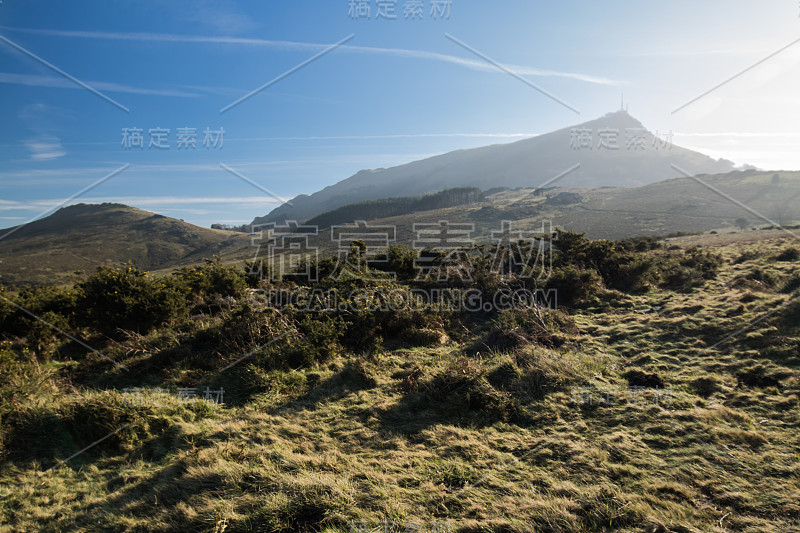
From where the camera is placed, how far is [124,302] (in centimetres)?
732

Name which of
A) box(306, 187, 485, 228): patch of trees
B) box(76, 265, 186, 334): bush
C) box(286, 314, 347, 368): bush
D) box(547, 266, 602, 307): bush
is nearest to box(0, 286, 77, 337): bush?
box(76, 265, 186, 334): bush

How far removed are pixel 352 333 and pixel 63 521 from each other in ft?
17.1

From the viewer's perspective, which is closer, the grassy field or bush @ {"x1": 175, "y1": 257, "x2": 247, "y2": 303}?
A: the grassy field

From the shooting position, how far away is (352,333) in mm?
7895

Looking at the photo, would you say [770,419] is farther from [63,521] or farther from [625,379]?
[63,521]

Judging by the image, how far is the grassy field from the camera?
10.5ft

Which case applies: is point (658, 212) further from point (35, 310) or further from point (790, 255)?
point (35, 310)

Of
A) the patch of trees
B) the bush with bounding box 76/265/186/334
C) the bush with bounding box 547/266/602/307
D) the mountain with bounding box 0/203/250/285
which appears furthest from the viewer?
the patch of trees

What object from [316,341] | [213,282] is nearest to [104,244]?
[213,282]

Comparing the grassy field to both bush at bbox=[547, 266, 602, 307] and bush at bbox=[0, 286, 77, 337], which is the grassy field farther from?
bush at bbox=[547, 266, 602, 307]

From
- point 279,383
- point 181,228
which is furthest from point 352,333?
point 181,228

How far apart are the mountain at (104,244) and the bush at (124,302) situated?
70474 millimetres

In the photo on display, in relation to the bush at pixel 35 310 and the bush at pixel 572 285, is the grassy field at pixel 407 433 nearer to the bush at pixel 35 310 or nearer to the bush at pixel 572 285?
the bush at pixel 35 310

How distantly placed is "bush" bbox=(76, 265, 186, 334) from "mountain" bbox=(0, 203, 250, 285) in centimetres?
7047
